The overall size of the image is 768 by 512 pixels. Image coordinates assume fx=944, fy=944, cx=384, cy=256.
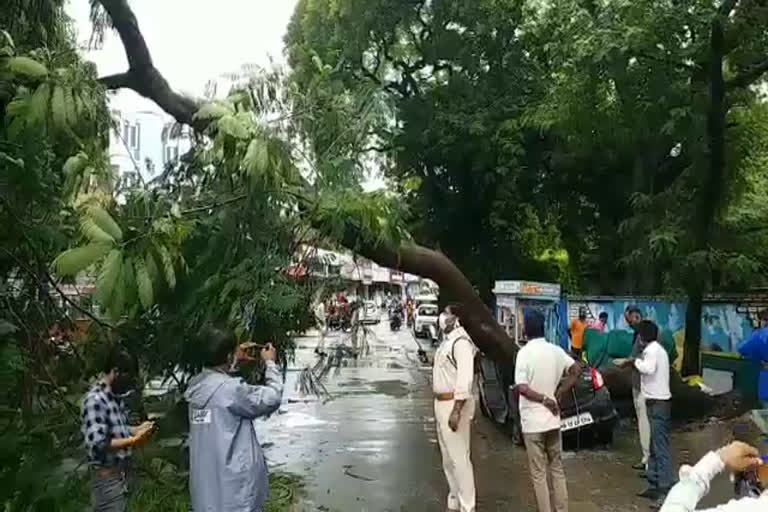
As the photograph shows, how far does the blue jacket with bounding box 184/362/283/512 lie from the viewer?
498 cm

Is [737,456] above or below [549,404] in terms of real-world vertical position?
above

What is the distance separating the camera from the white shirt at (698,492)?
2654mm

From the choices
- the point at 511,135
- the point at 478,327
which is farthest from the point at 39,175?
the point at 511,135

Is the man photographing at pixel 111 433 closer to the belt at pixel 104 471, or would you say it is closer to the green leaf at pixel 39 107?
the belt at pixel 104 471

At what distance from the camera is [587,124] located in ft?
55.2

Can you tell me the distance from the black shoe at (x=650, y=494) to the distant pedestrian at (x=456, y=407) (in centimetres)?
208

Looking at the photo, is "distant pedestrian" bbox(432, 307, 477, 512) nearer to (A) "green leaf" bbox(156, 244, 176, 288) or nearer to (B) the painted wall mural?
(A) "green leaf" bbox(156, 244, 176, 288)

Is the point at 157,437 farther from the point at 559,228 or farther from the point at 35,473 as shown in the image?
the point at 559,228

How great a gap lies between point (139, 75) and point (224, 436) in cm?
335

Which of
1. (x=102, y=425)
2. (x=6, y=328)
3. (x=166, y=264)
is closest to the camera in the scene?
(x=166, y=264)

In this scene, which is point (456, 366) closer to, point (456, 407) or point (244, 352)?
point (456, 407)

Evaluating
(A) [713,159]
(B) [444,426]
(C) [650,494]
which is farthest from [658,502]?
(A) [713,159]

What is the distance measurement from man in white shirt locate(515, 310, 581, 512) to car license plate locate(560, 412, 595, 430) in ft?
12.1

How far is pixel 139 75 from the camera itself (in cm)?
720
